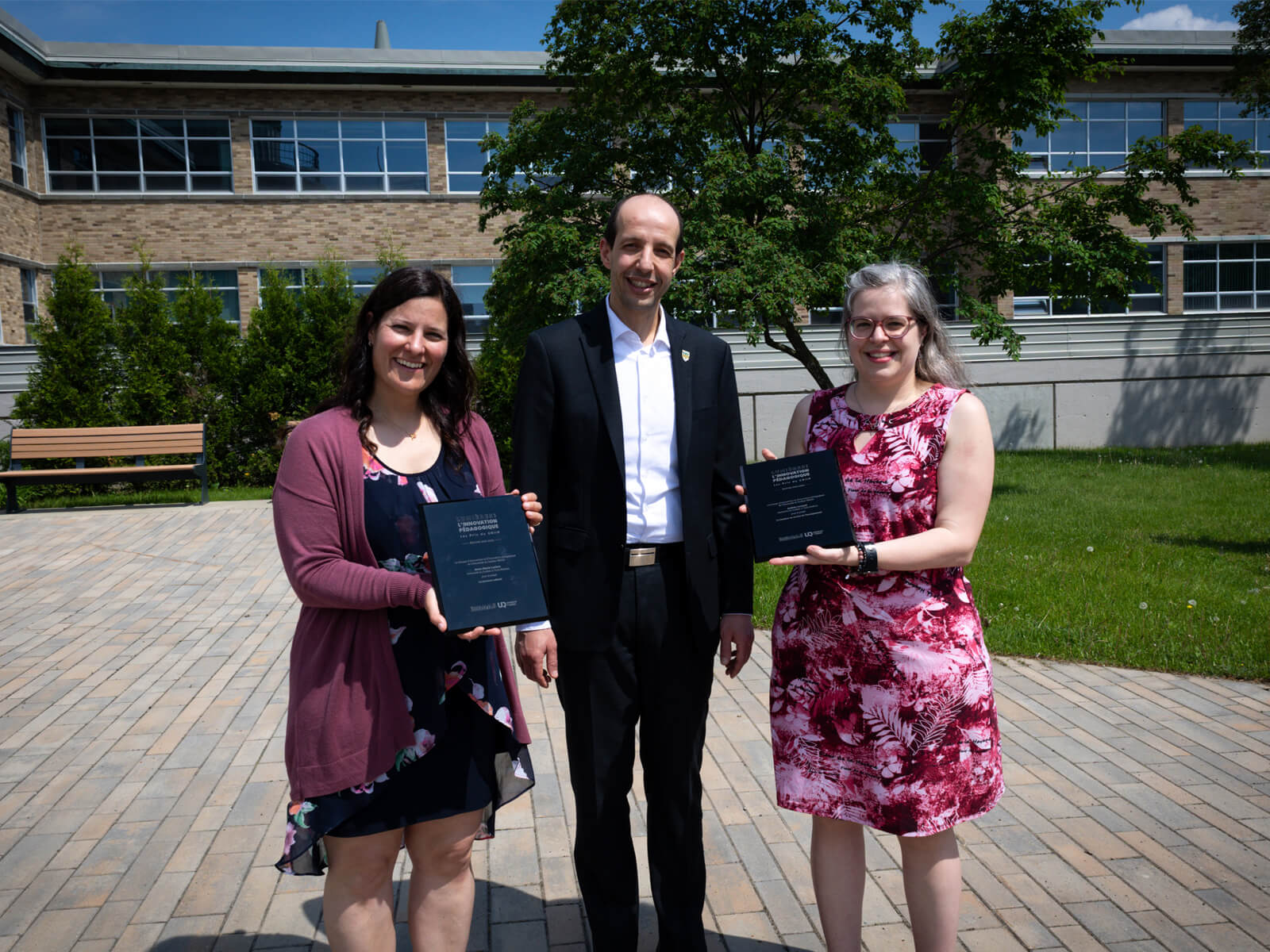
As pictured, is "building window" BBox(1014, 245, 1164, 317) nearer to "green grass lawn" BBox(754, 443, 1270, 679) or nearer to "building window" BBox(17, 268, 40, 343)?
"green grass lawn" BBox(754, 443, 1270, 679)

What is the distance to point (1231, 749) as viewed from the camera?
188 inches

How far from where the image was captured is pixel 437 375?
2734mm

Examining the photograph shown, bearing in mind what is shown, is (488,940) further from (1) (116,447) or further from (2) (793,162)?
(1) (116,447)

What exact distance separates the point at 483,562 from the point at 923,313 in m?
1.41

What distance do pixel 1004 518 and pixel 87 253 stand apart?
2168 centimetres

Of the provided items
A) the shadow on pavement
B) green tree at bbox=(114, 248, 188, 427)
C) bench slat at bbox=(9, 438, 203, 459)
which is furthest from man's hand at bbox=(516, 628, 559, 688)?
green tree at bbox=(114, 248, 188, 427)

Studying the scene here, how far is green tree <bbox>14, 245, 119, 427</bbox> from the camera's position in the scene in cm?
1684

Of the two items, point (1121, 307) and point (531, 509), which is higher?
point (1121, 307)

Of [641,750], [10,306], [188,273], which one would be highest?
[188,273]

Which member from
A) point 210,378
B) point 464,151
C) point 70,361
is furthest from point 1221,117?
point 70,361

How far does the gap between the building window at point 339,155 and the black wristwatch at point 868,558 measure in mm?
23465

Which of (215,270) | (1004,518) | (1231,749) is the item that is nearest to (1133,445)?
(1004,518)

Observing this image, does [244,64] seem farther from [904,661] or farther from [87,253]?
[904,661]

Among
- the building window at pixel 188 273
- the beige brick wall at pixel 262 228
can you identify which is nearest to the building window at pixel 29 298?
the beige brick wall at pixel 262 228
